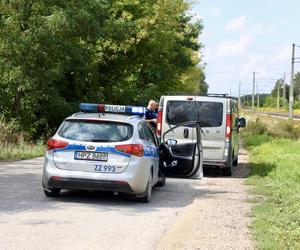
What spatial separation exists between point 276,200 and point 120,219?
341cm

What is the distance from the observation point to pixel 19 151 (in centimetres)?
1786

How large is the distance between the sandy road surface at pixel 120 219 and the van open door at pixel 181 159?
1.60 feet

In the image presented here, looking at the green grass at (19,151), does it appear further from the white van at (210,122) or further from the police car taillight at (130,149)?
the police car taillight at (130,149)

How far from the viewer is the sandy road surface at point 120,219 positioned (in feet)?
22.6

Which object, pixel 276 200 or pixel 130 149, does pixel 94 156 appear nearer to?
pixel 130 149

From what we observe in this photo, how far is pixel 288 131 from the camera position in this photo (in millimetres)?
33844

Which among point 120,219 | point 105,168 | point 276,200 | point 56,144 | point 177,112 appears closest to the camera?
point 120,219

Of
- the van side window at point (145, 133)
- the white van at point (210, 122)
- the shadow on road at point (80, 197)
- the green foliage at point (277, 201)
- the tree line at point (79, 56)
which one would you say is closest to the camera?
the green foliage at point (277, 201)

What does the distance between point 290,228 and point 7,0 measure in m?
17.3

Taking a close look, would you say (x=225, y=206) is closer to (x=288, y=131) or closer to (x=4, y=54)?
(x=4, y=54)

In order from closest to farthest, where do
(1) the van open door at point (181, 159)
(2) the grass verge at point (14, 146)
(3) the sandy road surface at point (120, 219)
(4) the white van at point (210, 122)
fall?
(3) the sandy road surface at point (120, 219), (1) the van open door at point (181, 159), (4) the white van at point (210, 122), (2) the grass verge at point (14, 146)

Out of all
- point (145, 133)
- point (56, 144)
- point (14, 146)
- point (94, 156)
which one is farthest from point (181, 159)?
point (14, 146)

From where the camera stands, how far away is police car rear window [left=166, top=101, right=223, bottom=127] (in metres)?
14.4

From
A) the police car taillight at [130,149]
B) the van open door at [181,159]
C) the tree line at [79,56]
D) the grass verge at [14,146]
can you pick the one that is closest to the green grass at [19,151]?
the grass verge at [14,146]
